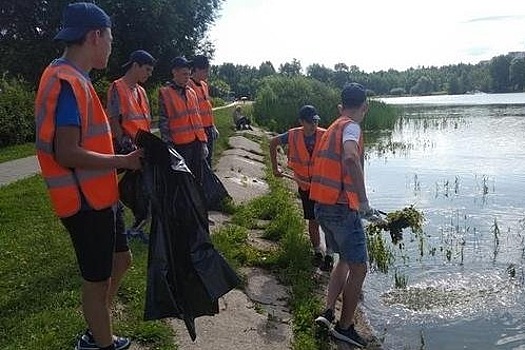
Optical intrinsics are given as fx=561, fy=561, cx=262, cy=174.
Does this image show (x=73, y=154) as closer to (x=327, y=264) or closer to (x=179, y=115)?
(x=179, y=115)

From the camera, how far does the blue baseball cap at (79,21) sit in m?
3.19

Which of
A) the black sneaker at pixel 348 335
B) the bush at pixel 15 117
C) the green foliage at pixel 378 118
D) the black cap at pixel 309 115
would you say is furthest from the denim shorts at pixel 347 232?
the green foliage at pixel 378 118

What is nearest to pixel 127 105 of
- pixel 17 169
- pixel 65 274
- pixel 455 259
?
pixel 65 274

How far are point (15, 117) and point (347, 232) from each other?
1547 cm

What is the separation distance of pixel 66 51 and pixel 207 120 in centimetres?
527

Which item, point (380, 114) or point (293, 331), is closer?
point (293, 331)

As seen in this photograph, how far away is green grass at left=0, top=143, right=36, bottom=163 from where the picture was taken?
571 inches

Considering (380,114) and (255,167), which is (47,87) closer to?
(255,167)

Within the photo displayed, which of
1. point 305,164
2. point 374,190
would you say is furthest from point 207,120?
point 374,190

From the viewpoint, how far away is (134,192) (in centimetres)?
414

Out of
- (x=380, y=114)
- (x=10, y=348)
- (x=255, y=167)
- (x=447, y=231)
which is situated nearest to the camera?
(x=10, y=348)

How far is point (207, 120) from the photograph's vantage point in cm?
852

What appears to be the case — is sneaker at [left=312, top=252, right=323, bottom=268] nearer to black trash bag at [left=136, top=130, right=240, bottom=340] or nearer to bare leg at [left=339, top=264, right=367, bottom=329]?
bare leg at [left=339, top=264, right=367, bottom=329]

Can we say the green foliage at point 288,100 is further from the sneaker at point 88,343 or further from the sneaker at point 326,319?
the sneaker at point 88,343
